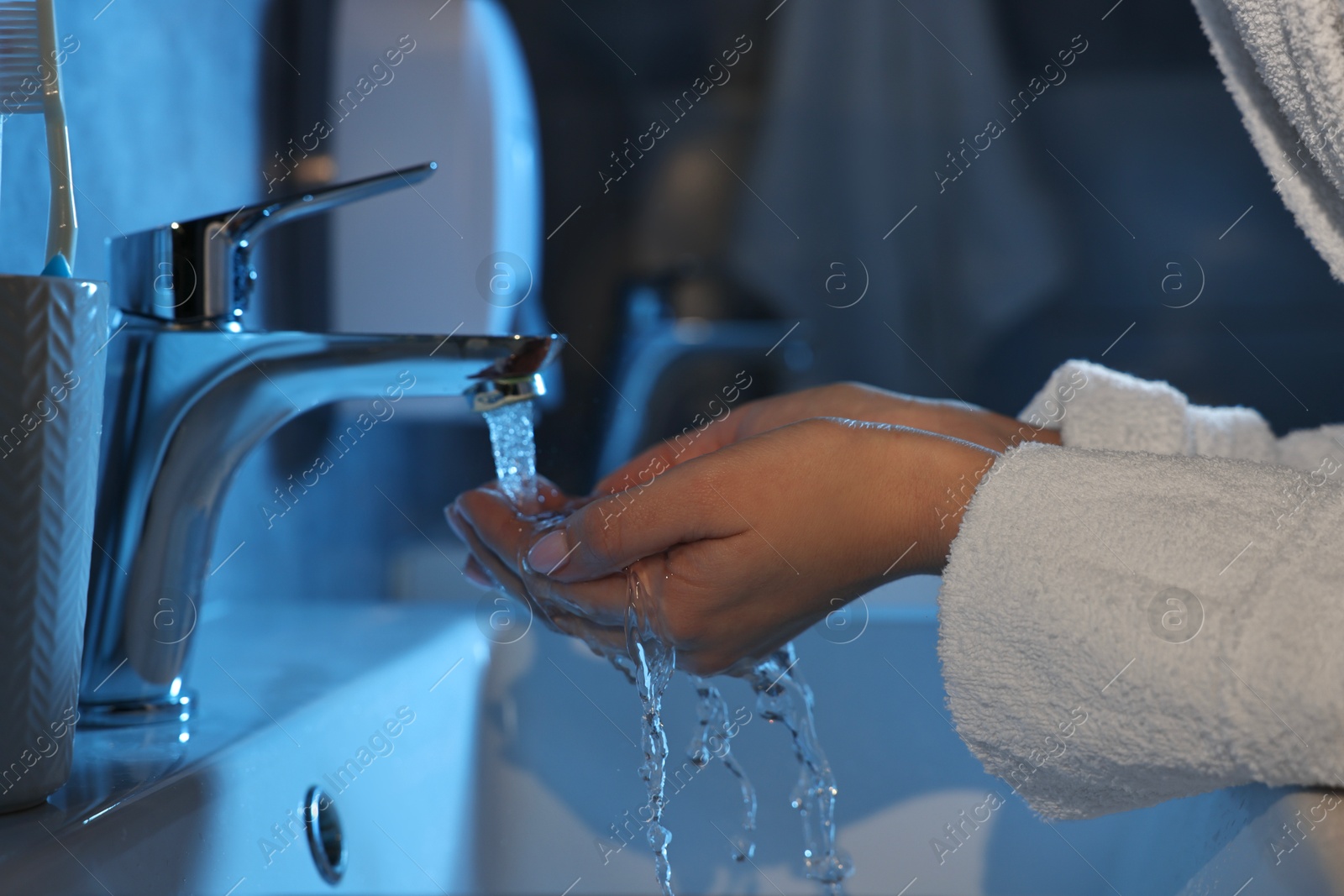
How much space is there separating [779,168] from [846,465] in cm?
54

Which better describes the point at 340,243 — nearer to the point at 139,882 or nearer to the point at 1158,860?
the point at 139,882

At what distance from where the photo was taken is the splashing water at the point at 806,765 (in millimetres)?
486

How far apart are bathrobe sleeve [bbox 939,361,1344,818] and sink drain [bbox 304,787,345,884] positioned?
0.29 metres

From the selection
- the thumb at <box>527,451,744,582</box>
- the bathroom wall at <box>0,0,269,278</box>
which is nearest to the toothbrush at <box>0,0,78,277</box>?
the bathroom wall at <box>0,0,269,278</box>

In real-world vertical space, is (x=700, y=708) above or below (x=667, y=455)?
below

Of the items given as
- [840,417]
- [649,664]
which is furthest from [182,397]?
[840,417]

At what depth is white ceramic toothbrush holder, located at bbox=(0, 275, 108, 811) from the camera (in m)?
0.30

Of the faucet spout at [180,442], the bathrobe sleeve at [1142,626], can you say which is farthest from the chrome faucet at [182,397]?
the bathrobe sleeve at [1142,626]

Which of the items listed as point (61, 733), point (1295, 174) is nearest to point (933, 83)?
point (1295, 174)

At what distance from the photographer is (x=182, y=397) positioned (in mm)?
438

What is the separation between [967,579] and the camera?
0.35 metres

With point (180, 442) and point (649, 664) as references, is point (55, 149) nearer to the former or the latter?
point (180, 442)

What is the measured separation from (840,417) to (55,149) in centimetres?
39

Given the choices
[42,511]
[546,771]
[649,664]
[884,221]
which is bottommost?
[546,771]
